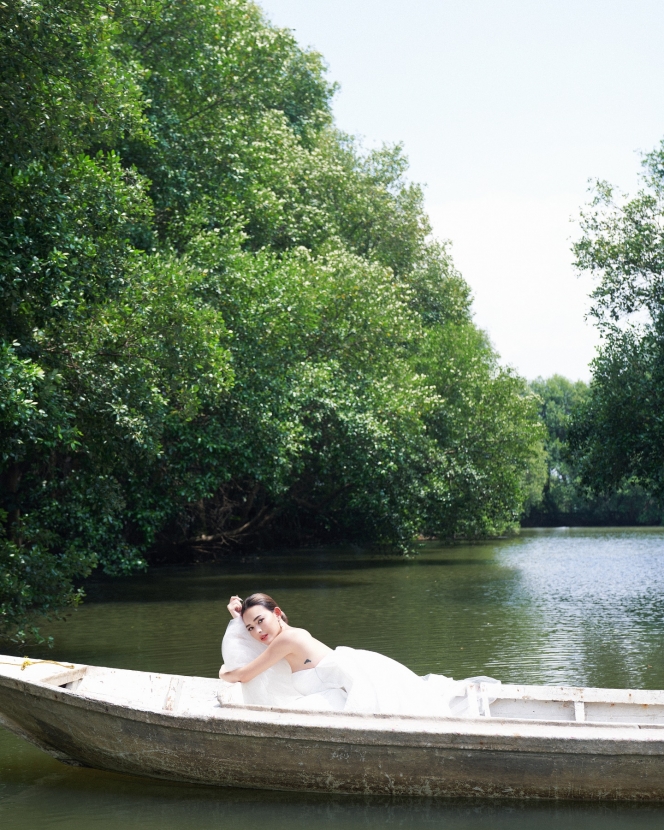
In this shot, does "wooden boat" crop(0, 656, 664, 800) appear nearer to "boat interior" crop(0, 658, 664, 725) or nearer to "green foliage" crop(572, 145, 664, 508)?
"boat interior" crop(0, 658, 664, 725)

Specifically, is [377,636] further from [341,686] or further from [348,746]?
[348,746]

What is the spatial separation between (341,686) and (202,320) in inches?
457

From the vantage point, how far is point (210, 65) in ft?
74.1

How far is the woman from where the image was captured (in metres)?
7.46

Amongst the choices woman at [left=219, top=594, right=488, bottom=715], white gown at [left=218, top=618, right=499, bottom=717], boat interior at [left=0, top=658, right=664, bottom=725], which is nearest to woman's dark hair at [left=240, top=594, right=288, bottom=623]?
woman at [left=219, top=594, right=488, bottom=715]

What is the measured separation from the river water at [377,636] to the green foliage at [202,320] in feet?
5.60

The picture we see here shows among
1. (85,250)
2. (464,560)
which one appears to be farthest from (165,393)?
(464,560)

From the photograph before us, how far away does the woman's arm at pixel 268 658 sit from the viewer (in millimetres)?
7520

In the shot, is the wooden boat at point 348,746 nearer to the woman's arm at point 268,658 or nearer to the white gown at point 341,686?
the white gown at point 341,686

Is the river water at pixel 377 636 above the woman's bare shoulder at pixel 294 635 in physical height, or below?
below

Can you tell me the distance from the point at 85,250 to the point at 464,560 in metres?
22.8

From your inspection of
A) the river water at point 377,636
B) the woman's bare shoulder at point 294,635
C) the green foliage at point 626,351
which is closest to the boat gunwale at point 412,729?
the river water at point 377,636

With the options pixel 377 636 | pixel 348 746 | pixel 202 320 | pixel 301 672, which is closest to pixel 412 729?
pixel 348 746

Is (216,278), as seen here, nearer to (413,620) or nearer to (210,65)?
(210,65)
